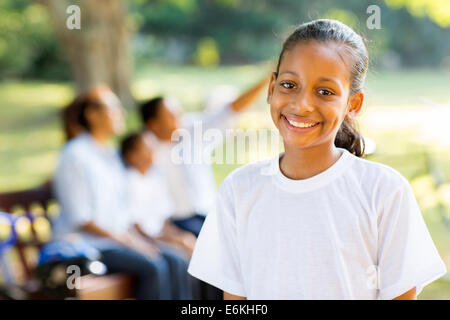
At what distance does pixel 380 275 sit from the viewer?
3.71 ft

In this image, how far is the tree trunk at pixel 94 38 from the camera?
6715mm

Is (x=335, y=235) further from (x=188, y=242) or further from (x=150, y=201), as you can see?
(x=150, y=201)

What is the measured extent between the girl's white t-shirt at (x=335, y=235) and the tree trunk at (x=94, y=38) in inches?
225

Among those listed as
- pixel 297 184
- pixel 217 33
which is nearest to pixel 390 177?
pixel 297 184

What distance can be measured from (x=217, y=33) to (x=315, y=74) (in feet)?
49.3

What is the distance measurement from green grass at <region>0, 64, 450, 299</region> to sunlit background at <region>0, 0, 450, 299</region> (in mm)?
19

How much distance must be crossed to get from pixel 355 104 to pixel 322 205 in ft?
0.70

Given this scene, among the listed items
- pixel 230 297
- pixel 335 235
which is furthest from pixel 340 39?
pixel 230 297

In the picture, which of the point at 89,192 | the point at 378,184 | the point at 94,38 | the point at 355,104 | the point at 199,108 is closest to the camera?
the point at 378,184

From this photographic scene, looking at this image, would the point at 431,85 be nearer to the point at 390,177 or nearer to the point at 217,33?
the point at 217,33

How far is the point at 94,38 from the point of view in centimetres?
687

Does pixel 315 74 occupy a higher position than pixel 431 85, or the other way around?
pixel 315 74

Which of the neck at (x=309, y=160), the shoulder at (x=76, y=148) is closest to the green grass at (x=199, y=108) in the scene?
the neck at (x=309, y=160)

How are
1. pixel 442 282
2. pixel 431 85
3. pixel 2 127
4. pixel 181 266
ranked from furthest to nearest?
1. pixel 431 85
2. pixel 2 127
3. pixel 442 282
4. pixel 181 266
